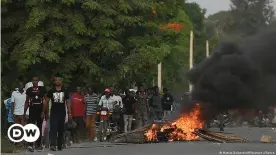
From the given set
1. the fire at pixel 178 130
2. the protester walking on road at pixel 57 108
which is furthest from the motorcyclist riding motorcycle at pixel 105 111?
the protester walking on road at pixel 57 108

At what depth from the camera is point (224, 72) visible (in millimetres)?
21219

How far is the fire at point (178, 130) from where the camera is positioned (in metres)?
20.4

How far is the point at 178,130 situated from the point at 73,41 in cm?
551

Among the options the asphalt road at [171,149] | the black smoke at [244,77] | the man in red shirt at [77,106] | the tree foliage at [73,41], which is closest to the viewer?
the asphalt road at [171,149]

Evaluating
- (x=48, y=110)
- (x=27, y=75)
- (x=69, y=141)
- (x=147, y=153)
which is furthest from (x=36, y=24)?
(x=147, y=153)

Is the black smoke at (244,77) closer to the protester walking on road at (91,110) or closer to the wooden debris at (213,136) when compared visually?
the wooden debris at (213,136)

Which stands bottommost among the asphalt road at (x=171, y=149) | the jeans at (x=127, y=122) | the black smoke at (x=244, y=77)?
the asphalt road at (x=171, y=149)

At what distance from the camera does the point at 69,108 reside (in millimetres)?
17375

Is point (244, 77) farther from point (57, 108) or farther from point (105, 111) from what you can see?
point (57, 108)

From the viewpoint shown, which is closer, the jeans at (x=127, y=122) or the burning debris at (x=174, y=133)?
the burning debris at (x=174, y=133)

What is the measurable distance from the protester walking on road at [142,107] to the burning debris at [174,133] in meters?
4.54

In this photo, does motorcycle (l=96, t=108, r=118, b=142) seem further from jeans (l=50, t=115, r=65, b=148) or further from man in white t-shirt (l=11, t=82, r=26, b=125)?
jeans (l=50, t=115, r=65, b=148)

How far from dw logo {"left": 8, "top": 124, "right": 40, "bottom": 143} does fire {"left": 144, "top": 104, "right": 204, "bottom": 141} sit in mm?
4236

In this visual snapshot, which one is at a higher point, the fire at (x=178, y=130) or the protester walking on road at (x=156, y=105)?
the protester walking on road at (x=156, y=105)
